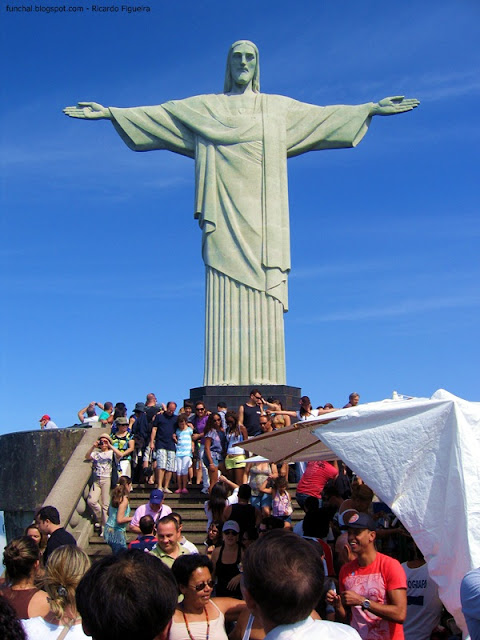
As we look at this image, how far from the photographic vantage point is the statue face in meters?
17.1

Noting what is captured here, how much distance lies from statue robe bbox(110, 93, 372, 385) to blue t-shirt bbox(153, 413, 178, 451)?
4.10 m

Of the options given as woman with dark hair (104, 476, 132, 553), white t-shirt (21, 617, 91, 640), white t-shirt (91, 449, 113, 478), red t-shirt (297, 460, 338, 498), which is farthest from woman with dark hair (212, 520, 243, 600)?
white t-shirt (91, 449, 113, 478)

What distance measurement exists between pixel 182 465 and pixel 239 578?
6329 millimetres

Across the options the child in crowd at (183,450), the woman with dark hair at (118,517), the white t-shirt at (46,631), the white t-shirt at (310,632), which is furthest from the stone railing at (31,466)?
the white t-shirt at (310,632)

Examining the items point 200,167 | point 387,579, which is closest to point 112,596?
point 387,579

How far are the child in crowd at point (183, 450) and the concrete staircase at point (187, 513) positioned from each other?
0.22 metres

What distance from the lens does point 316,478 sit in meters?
9.92

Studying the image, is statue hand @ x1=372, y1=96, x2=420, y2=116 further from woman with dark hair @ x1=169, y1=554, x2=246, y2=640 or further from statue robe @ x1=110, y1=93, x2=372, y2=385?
woman with dark hair @ x1=169, y1=554, x2=246, y2=640

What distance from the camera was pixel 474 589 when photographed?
131 inches

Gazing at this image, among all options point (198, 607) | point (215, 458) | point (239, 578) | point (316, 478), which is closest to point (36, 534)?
point (239, 578)

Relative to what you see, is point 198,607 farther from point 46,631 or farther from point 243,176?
point 243,176

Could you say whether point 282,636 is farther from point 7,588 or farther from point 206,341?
point 206,341

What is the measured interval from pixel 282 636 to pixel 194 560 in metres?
1.59

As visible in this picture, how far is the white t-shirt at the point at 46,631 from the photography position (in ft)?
12.0
